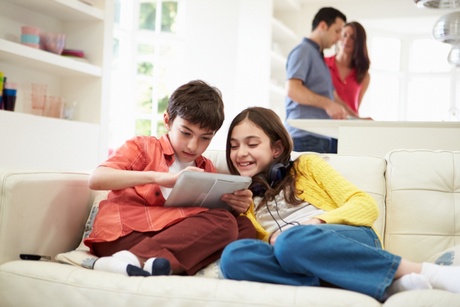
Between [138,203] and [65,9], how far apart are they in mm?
2522

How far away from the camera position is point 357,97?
185 inches

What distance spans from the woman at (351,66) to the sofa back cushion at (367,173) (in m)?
2.21

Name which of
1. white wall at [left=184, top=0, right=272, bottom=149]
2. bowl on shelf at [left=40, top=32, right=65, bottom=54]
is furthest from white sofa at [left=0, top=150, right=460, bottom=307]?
white wall at [left=184, top=0, right=272, bottom=149]

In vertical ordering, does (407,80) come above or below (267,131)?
above

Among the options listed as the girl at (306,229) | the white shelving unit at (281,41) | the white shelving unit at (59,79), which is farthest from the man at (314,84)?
the white shelving unit at (281,41)

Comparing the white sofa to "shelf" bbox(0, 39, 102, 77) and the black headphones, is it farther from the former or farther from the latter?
"shelf" bbox(0, 39, 102, 77)

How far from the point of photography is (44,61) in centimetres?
389

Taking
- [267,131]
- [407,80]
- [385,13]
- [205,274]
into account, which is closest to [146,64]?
[385,13]

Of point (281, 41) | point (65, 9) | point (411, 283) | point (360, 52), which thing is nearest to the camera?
point (411, 283)

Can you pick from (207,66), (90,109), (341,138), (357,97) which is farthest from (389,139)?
(207,66)

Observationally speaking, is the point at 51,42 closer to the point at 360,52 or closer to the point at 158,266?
the point at 360,52

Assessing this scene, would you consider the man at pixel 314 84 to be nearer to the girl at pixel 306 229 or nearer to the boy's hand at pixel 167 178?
the girl at pixel 306 229

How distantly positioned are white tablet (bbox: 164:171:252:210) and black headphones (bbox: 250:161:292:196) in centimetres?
16

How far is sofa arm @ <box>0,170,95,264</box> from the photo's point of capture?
179 cm
